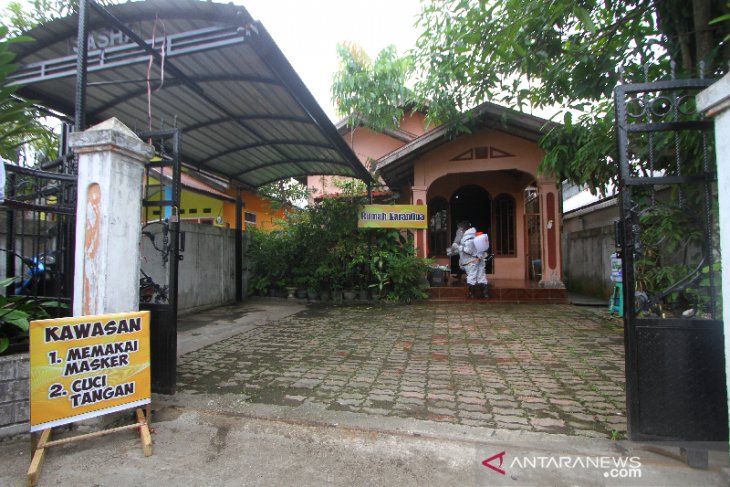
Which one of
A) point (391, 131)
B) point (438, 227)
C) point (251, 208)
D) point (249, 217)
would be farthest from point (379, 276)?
point (251, 208)

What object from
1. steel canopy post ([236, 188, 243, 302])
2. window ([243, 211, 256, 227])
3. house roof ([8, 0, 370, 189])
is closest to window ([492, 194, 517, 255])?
house roof ([8, 0, 370, 189])

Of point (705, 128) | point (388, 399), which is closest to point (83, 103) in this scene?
point (388, 399)

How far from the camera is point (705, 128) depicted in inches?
97.3

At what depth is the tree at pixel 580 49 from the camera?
4.27 metres

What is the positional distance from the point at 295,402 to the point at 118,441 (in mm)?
1324

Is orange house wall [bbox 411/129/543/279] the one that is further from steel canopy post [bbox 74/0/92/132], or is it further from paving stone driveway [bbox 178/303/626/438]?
steel canopy post [bbox 74/0/92/132]

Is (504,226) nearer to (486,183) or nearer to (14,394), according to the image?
(486,183)

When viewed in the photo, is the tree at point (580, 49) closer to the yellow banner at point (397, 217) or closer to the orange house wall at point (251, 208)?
the yellow banner at point (397, 217)

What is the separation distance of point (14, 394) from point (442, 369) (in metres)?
3.75

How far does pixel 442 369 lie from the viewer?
434 centimetres

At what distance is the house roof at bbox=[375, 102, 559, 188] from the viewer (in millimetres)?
8664

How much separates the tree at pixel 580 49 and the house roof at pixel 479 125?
83.4 inches

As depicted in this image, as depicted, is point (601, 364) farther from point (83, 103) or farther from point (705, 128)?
point (83, 103)

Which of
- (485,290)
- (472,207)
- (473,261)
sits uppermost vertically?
(472,207)
